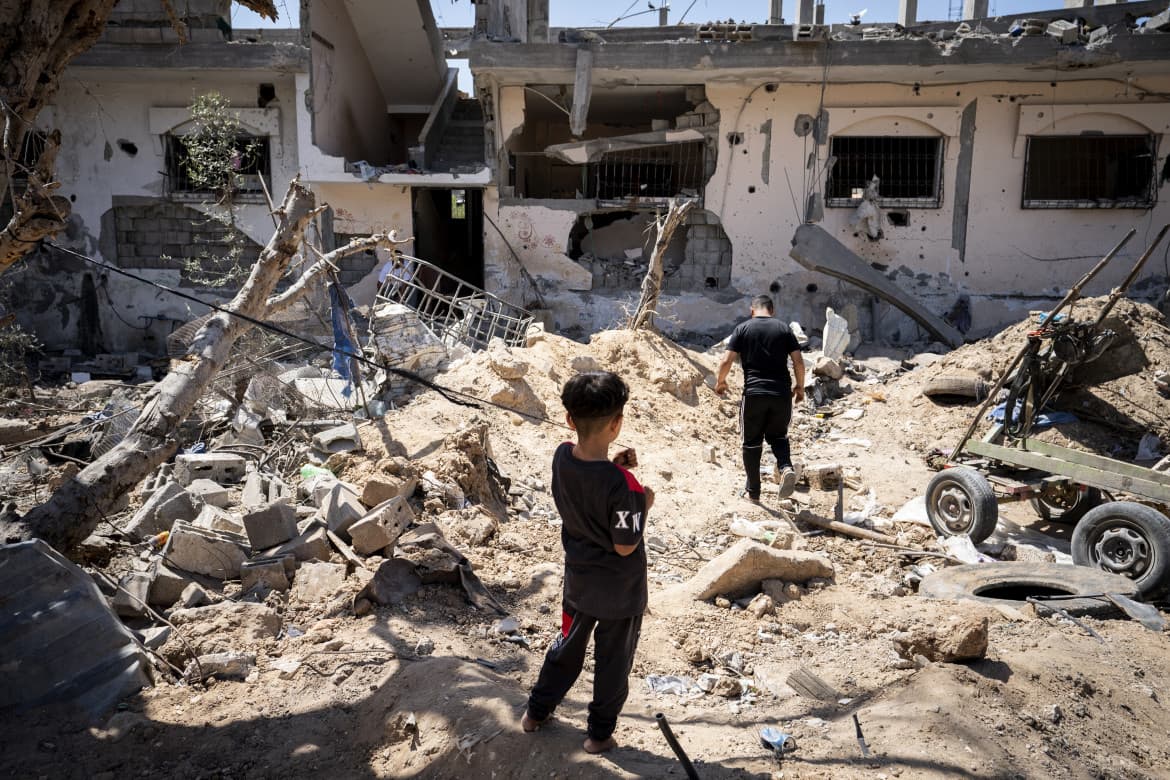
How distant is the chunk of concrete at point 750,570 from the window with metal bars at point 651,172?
933cm

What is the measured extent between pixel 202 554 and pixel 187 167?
11.3 metres

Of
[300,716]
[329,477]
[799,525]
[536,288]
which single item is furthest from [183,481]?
[536,288]

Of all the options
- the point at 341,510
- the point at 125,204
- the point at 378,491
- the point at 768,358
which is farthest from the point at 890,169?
the point at 125,204

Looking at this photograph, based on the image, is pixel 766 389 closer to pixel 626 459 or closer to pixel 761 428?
pixel 761 428

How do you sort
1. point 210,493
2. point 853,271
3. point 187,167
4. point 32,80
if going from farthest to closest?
point 187,167 → point 853,271 → point 210,493 → point 32,80

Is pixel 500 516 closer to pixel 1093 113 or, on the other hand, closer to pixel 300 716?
pixel 300 716

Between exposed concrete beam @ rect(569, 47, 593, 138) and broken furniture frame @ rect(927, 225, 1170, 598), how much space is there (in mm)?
7826

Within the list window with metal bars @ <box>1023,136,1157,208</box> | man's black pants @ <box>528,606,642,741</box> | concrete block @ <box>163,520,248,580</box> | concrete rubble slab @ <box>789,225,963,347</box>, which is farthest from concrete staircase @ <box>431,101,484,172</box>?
man's black pants @ <box>528,606,642,741</box>

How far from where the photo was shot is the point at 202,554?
428 cm

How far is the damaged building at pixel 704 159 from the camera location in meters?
11.7

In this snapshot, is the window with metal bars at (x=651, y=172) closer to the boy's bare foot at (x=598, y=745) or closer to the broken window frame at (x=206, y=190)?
the broken window frame at (x=206, y=190)

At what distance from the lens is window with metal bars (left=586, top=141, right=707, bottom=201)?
13406mm

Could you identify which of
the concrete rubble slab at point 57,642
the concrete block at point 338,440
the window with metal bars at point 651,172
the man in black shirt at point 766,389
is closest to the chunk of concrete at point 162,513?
the concrete block at point 338,440

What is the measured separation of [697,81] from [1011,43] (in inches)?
177
